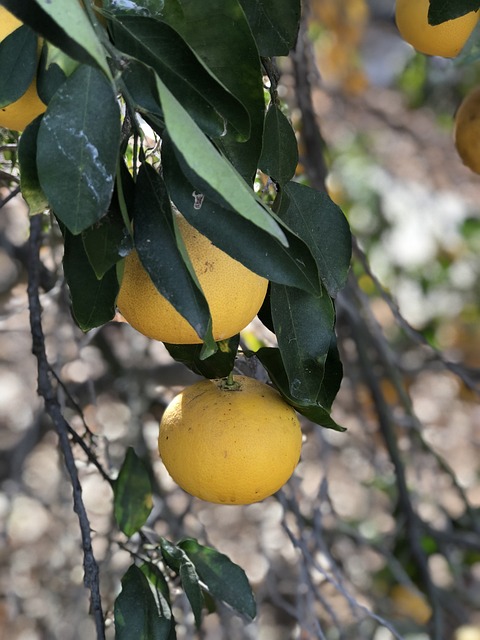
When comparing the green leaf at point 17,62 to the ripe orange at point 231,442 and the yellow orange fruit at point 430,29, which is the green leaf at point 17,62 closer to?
the ripe orange at point 231,442

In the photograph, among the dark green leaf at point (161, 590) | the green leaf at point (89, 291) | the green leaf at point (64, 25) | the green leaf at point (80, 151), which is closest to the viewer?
the green leaf at point (64, 25)

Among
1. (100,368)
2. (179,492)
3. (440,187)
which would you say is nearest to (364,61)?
(440,187)

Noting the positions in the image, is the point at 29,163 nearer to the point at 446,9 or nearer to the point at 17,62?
the point at 17,62

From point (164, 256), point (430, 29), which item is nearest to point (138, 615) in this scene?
point (164, 256)

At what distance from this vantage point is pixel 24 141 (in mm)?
606

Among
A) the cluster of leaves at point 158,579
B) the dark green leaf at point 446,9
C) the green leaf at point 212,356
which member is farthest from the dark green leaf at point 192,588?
the dark green leaf at point 446,9

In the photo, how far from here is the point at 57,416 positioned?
1.09m

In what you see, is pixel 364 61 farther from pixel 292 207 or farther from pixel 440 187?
pixel 292 207

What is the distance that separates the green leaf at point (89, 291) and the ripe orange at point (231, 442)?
0.66ft

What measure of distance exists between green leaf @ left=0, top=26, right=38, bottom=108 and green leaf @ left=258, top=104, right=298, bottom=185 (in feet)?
0.70

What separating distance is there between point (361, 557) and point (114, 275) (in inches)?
84.6

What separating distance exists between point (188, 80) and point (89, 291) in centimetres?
21

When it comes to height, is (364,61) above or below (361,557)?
above

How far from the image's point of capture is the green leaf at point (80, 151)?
556 millimetres
